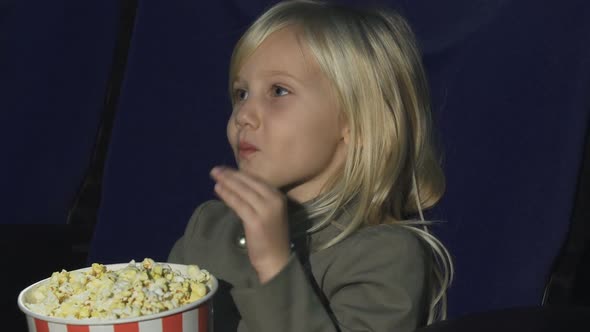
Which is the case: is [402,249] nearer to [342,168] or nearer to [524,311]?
[342,168]

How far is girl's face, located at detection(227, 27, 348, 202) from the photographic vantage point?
115 cm

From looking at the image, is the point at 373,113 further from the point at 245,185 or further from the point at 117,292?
the point at 117,292

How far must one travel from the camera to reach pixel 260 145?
3.77 feet

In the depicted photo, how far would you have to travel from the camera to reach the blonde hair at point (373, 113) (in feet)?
3.89

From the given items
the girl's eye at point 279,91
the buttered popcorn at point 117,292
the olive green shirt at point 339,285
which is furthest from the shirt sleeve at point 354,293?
the girl's eye at point 279,91

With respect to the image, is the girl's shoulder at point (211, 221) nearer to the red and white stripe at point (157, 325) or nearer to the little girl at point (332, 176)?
the little girl at point (332, 176)

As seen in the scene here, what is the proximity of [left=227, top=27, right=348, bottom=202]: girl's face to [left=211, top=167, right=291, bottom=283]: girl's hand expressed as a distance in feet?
0.32

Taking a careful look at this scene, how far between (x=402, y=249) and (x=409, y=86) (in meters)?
0.25

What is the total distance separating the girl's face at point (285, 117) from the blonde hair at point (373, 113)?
0.02 meters

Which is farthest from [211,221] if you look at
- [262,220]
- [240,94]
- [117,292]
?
Answer: [117,292]

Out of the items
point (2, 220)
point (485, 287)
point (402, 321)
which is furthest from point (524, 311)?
point (2, 220)

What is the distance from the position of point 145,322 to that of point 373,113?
49cm

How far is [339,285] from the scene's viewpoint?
1.12m

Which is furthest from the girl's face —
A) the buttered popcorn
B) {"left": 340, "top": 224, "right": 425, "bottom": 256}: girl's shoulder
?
the buttered popcorn
